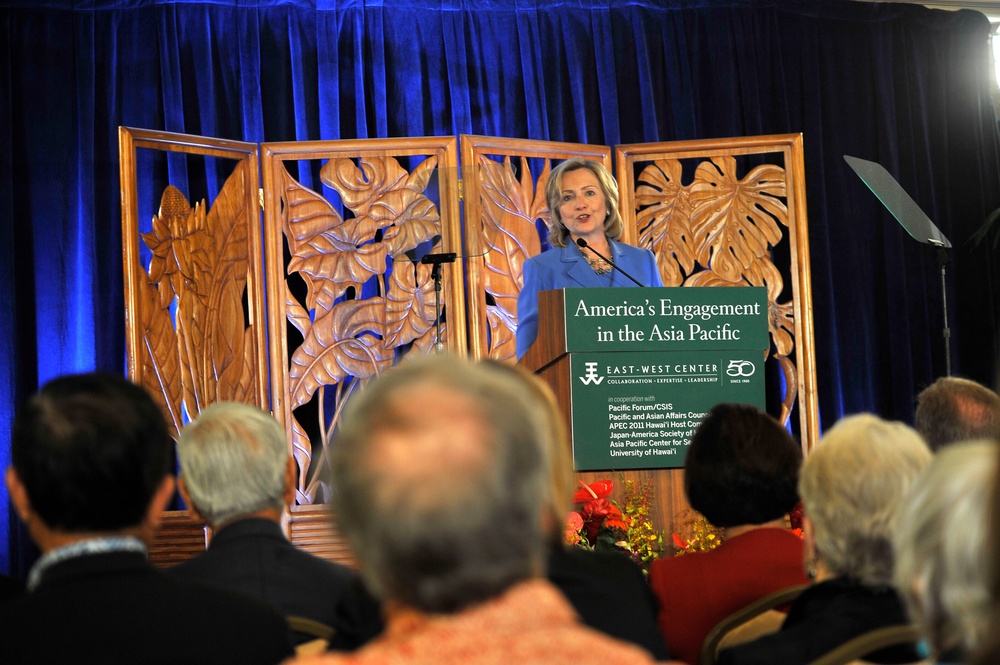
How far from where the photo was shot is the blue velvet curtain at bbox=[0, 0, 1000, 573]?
19.8 feet

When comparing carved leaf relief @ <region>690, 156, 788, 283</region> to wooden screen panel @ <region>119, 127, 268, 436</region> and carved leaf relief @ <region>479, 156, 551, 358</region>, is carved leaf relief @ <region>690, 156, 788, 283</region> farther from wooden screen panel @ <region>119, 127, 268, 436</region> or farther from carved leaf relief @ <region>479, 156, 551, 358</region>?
wooden screen panel @ <region>119, 127, 268, 436</region>

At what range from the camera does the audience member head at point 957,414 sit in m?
2.66

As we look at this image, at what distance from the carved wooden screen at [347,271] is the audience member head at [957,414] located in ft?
10.8

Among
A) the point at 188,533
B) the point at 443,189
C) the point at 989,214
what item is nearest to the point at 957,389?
the point at 443,189

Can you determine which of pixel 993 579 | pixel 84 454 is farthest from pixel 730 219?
pixel 993 579

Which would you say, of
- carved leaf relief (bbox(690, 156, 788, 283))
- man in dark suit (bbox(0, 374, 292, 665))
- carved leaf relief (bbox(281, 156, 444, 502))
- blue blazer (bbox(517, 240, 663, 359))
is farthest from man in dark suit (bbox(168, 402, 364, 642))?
carved leaf relief (bbox(690, 156, 788, 283))

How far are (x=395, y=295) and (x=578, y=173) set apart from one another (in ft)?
5.72

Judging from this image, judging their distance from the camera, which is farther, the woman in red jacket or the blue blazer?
the blue blazer

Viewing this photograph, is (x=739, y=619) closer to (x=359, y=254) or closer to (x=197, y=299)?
(x=197, y=299)

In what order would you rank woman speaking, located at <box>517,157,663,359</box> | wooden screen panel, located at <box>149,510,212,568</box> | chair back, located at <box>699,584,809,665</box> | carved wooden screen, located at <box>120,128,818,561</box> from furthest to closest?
carved wooden screen, located at <box>120,128,818,561</box>, wooden screen panel, located at <box>149,510,212,568</box>, woman speaking, located at <box>517,157,663,359</box>, chair back, located at <box>699,584,809,665</box>

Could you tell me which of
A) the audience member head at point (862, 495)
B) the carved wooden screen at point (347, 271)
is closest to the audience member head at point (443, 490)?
the audience member head at point (862, 495)

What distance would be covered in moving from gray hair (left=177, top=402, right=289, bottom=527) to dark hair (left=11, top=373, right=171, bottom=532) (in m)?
0.47

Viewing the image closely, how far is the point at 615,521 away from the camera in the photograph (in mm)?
3426

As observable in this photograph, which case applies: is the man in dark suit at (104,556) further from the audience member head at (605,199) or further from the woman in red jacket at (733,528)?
the audience member head at (605,199)
